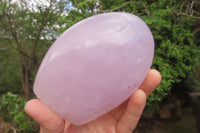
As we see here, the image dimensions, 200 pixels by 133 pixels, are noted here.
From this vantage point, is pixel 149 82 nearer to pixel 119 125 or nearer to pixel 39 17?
pixel 119 125

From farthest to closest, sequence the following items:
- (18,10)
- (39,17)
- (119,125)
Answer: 1. (18,10)
2. (39,17)
3. (119,125)

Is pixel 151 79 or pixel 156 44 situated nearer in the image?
pixel 151 79

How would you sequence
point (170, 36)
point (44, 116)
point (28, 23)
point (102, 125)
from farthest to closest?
point (28, 23) → point (170, 36) → point (102, 125) → point (44, 116)

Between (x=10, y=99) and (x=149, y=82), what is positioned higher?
(x=149, y=82)

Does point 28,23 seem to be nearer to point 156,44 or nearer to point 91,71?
point 156,44

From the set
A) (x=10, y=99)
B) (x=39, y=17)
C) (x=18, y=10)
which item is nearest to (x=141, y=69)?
(x=10, y=99)

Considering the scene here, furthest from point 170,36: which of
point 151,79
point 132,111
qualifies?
point 132,111


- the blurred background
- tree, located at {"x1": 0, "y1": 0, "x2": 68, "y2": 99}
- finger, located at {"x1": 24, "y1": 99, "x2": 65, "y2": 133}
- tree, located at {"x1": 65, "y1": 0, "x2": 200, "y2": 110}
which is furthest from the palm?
tree, located at {"x1": 0, "y1": 0, "x2": 68, "y2": 99}

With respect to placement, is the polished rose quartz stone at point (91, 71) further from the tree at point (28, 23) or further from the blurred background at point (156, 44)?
the tree at point (28, 23)
